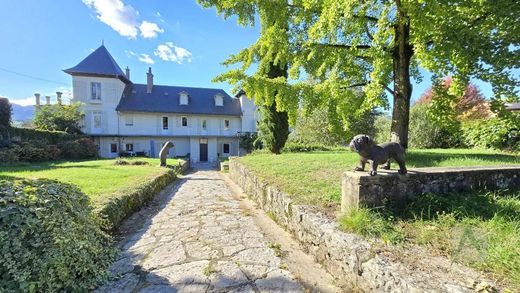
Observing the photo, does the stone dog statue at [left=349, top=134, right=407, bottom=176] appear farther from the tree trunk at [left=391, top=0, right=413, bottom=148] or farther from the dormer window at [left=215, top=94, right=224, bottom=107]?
the dormer window at [left=215, top=94, right=224, bottom=107]

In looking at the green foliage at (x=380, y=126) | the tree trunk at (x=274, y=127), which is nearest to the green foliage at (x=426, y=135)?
the green foliage at (x=380, y=126)

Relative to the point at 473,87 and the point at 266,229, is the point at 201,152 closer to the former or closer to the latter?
the point at 266,229

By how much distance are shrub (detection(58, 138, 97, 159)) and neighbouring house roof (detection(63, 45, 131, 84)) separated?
8222 millimetres

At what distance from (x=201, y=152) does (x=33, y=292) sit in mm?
26118

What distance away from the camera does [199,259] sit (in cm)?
334

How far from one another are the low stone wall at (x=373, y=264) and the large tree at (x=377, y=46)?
394 cm

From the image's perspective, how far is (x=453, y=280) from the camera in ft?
6.30

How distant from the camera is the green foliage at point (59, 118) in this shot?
71.3ft

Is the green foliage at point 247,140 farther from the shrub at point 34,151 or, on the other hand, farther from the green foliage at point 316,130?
the shrub at point 34,151

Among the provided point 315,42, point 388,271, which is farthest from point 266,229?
point 315,42

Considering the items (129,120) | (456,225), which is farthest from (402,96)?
(129,120)

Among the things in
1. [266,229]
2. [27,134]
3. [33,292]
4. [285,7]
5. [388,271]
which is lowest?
[266,229]

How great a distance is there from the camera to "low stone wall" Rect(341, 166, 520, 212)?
3.25m

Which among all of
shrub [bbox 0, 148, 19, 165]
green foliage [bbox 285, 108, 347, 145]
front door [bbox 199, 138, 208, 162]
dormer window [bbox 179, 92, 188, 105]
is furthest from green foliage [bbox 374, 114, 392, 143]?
shrub [bbox 0, 148, 19, 165]
